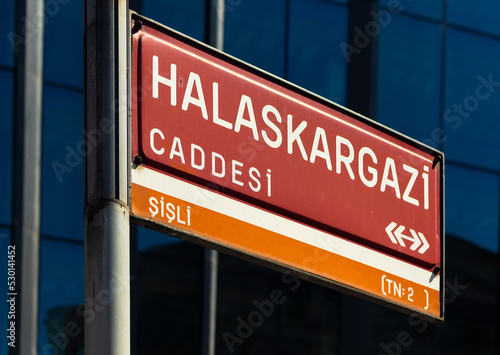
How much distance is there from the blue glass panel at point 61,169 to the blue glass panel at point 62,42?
20cm

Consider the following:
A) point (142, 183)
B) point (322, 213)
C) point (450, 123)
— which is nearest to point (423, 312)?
point (322, 213)

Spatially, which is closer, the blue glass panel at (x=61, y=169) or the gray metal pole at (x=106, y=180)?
the gray metal pole at (x=106, y=180)

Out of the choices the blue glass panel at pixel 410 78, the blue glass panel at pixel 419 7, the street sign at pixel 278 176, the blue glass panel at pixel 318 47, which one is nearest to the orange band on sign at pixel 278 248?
the street sign at pixel 278 176

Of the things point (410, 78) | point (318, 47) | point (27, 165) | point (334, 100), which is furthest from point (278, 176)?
point (410, 78)

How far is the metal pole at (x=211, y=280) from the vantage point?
11938 millimetres

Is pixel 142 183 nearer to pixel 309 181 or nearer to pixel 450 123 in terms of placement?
pixel 309 181

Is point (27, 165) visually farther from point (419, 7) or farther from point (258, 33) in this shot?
point (419, 7)

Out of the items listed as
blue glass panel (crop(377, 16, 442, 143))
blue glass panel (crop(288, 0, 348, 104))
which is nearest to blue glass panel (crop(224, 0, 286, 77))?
blue glass panel (crop(288, 0, 348, 104))

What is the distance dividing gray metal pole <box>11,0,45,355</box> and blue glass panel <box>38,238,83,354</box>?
11cm

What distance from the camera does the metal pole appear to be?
1194 centimetres

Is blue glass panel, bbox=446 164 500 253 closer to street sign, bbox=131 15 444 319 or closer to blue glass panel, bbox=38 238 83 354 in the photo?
blue glass panel, bbox=38 238 83 354

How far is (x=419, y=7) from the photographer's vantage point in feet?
45.8

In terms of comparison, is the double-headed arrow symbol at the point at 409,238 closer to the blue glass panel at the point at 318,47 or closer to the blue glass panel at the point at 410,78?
the blue glass panel at the point at 318,47

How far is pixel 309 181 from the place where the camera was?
3043mm
